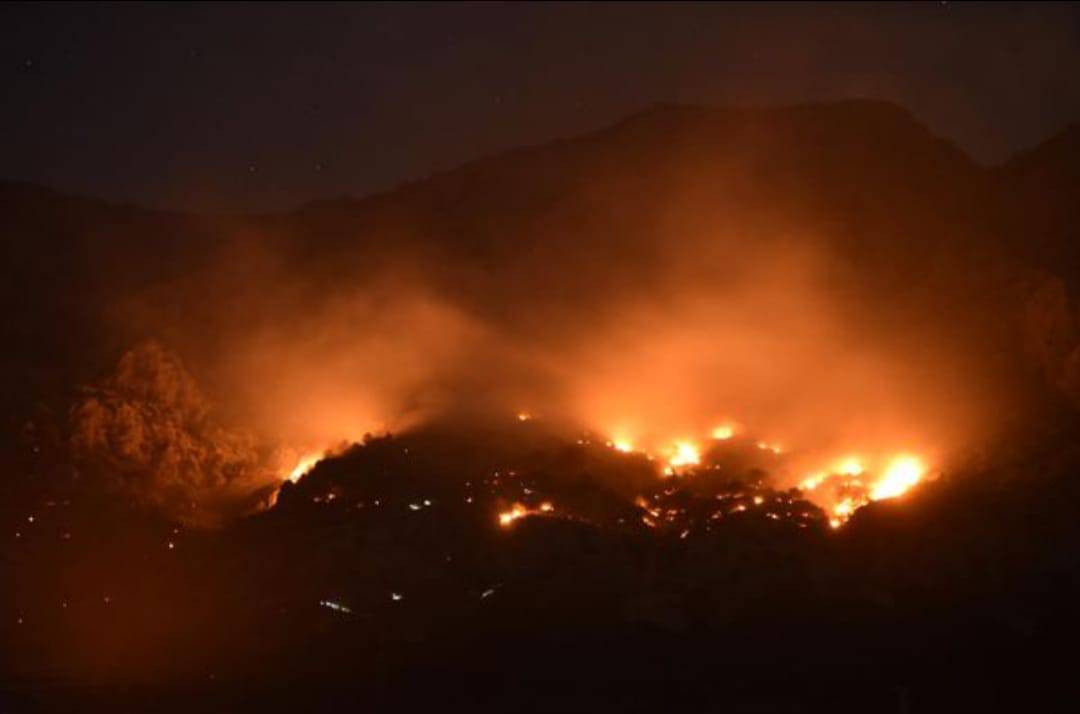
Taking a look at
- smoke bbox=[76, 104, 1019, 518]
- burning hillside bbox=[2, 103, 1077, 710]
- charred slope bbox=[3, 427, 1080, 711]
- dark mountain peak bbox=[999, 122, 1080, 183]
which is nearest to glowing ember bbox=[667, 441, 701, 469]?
burning hillside bbox=[2, 103, 1077, 710]

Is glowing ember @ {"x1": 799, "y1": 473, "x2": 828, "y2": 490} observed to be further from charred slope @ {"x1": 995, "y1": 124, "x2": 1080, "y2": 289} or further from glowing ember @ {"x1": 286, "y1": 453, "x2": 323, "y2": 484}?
glowing ember @ {"x1": 286, "y1": 453, "x2": 323, "y2": 484}

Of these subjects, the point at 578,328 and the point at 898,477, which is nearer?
the point at 898,477

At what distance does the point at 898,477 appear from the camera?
43.2m

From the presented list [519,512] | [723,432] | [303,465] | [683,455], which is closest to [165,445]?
[303,465]

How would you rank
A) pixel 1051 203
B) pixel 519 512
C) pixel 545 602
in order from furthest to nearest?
pixel 1051 203 < pixel 519 512 < pixel 545 602

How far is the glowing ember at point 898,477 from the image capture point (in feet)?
139

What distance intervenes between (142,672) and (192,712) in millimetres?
4611

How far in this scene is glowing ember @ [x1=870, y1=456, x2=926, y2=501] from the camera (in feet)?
139

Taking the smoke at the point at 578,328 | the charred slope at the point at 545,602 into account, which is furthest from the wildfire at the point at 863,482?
the charred slope at the point at 545,602

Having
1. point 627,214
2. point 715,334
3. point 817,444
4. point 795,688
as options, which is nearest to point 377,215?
point 627,214

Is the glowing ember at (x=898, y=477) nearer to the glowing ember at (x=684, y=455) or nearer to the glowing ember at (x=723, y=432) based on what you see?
the glowing ember at (x=723, y=432)

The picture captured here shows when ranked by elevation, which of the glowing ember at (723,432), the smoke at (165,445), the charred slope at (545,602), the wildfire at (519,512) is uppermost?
the glowing ember at (723,432)

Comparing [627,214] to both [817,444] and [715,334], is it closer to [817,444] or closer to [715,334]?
[715,334]

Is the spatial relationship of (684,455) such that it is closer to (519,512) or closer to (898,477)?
(898,477)
